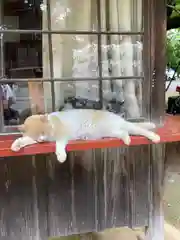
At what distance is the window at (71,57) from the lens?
5.79 feet

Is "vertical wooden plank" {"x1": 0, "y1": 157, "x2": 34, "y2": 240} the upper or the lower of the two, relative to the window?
lower

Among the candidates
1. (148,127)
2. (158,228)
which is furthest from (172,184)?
(148,127)

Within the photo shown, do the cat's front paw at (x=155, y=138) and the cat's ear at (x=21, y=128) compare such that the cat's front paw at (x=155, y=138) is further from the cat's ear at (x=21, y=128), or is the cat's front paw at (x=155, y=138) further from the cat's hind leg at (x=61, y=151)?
the cat's ear at (x=21, y=128)

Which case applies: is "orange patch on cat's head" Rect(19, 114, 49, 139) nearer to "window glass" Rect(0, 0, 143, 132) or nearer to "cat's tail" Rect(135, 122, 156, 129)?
"window glass" Rect(0, 0, 143, 132)

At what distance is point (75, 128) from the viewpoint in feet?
5.65

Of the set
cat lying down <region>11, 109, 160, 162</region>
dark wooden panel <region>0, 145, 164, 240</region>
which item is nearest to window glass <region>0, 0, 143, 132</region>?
cat lying down <region>11, 109, 160, 162</region>

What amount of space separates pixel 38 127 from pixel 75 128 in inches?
6.5

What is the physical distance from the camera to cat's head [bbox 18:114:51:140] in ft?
5.41

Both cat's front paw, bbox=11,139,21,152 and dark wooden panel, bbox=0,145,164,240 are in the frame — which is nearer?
cat's front paw, bbox=11,139,21,152

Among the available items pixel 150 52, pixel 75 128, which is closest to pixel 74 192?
pixel 75 128

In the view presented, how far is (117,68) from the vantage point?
6.23 ft

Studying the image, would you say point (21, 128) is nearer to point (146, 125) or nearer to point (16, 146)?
point (16, 146)

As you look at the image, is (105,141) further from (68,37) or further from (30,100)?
(68,37)

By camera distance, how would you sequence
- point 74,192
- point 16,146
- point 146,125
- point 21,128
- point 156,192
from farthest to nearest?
point 156,192 < point 74,192 < point 146,125 < point 21,128 < point 16,146
